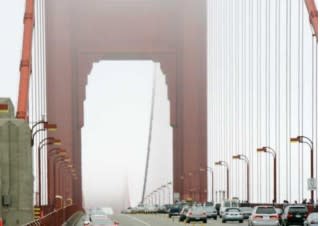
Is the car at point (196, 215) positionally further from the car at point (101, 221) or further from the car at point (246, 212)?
the car at point (101, 221)

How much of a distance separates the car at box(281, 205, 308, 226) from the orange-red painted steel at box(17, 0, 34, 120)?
13509mm

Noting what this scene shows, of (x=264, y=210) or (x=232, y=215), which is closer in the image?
(x=264, y=210)

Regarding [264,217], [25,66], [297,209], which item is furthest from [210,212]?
[264,217]

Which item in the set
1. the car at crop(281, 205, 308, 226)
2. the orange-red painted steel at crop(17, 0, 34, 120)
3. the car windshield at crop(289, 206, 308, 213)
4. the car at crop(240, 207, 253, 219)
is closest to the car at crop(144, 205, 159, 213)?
the car at crop(240, 207, 253, 219)

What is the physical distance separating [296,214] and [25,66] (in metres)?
21.8

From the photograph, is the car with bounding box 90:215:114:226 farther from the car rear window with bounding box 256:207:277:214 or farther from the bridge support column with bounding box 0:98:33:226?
the car rear window with bounding box 256:207:277:214

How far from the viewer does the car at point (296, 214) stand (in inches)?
1906

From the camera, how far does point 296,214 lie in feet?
160

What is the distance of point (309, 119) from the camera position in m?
62.5

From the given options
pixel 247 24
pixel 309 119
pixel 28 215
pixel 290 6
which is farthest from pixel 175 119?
pixel 28 215

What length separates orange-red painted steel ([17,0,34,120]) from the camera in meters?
54.6

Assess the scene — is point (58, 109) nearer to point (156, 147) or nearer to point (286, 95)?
point (286, 95)

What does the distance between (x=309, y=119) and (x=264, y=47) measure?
22.5 meters

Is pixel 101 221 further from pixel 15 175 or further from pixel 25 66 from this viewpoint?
pixel 25 66
